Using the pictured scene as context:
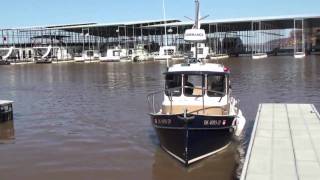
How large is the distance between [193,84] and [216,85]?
75 centimetres

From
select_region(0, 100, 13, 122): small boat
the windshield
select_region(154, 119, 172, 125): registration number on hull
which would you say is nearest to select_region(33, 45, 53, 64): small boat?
select_region(0, 100, 13, 122): small boat

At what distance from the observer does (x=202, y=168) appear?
15.3 metres

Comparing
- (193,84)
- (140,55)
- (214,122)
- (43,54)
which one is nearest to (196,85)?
(193,84)

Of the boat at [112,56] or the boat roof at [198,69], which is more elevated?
the boat at [112,56]

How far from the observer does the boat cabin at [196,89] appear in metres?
16.9

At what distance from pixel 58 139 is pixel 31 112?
8.98 meters

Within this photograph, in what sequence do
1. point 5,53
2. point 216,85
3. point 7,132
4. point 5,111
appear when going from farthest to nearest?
point 5,53
point 5,111
point 7,132
point 216,85

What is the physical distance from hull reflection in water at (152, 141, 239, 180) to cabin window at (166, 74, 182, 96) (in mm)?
1958

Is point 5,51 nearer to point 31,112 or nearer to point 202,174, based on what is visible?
point 31,112

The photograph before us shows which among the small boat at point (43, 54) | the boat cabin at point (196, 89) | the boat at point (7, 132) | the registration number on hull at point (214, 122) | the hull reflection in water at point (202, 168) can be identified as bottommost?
the hull reflection in water at point (202, 168)

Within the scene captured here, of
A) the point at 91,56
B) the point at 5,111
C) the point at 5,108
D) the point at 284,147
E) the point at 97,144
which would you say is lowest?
the point at 97,144

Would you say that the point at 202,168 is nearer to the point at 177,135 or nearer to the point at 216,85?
the point at 177,135

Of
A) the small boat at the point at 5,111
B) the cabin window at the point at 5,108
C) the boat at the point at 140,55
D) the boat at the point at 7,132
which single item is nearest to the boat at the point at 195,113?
the boat at the point at 7,132

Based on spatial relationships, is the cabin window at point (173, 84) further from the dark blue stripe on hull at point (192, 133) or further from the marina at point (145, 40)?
the marina at point (145, 40)
